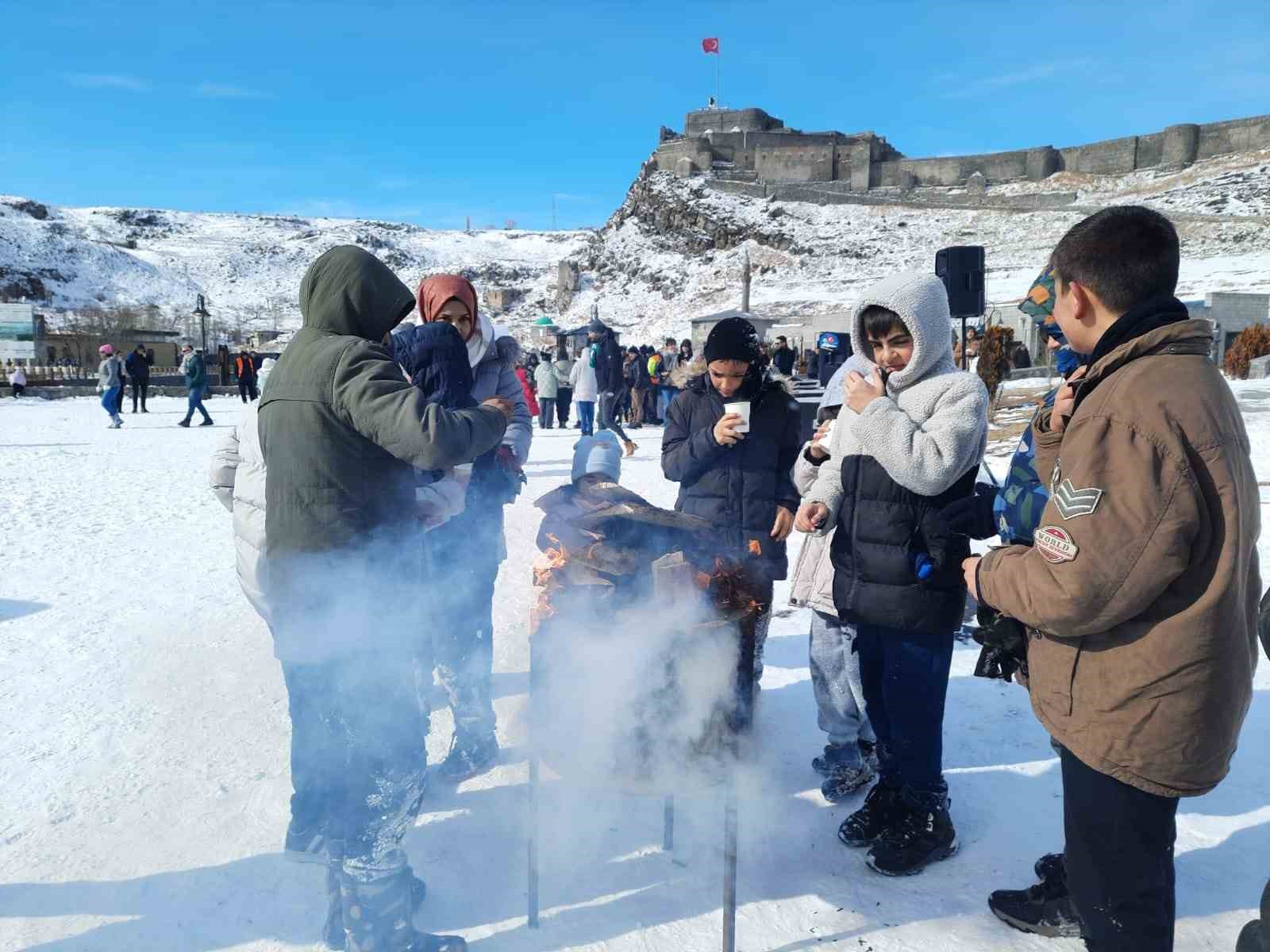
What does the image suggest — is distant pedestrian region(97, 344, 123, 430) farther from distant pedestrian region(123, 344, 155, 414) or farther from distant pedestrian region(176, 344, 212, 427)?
distant pedestrian region(123, 344, 155, 414)

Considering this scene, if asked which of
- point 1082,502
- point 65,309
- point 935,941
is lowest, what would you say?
point 935,941

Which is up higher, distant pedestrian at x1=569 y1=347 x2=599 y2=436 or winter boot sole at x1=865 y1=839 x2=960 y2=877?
distant pedestrian at x1=569 y1=347 x2=599 y2=436

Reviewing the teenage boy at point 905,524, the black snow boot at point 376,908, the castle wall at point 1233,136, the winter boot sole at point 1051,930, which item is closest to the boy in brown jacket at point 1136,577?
the winter boot sole at point 1051,930

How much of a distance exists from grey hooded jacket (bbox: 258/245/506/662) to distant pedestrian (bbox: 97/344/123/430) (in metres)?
15.6

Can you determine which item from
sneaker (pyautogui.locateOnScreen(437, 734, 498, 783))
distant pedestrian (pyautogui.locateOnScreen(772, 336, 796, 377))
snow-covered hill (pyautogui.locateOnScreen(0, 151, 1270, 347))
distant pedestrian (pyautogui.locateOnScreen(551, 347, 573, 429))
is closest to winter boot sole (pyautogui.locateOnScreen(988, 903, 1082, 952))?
sneaker (pyautogui.locateOnScreen(437, 734, 498, 783))

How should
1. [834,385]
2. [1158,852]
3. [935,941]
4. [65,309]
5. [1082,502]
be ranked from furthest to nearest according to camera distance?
[65,309] → [834,385] → [935,941] → [1158,852] → [1082,502]

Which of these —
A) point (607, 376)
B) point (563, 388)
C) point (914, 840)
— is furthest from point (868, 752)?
point (563, 388)

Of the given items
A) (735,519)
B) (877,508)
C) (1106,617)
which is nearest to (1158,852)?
(1106,617)

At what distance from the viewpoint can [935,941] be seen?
7.52 ft

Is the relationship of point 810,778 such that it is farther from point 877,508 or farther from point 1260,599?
point 1260,599

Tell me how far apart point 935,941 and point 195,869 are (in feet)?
7.50

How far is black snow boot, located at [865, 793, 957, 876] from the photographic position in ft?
8.53

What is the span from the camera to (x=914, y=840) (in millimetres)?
2635

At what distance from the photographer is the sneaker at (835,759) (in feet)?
10.2
